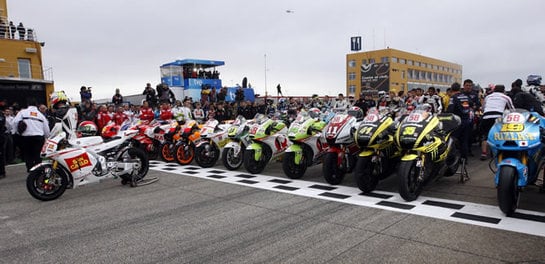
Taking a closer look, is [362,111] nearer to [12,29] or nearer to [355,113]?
[355,113]

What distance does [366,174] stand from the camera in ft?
17.1

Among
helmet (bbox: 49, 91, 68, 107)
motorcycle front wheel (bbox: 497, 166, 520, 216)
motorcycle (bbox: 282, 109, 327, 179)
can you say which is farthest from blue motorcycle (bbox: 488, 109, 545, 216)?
helmet (bbox: 49, 91, 68, 107)

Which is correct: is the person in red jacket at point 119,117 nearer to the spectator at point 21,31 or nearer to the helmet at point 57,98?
the helmet at point 57,98

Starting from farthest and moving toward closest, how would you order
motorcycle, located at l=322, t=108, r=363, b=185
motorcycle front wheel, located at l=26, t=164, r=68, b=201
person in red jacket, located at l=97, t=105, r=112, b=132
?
person in red jacket, located at l=97, t=105, r=112, b=132
motorcycle, located at l=322, t=108, r=363, b=185
motorcycle front wheel, located at l=26, t=164, r=68, b=201

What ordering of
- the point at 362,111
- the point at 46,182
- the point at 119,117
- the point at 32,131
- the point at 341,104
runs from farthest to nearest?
1. the point at 119,117
2. the point at 341,104
3. the point at 32,131
4. the point at 362,111
5. the point at 46,182

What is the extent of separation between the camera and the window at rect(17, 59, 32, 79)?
77.2 feet

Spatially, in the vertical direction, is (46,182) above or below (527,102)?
below

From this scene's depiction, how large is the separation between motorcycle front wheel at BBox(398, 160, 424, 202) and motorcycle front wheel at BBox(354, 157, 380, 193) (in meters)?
0.56

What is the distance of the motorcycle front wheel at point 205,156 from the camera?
7840 mm

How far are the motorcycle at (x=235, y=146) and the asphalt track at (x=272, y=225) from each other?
1.18 m

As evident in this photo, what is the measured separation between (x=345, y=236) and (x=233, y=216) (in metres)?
1.43

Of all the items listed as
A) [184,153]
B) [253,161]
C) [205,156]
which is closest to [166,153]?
[184,153]

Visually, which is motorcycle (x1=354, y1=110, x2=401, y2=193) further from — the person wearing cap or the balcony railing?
the balcony railing

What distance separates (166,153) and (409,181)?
5.82 meters
